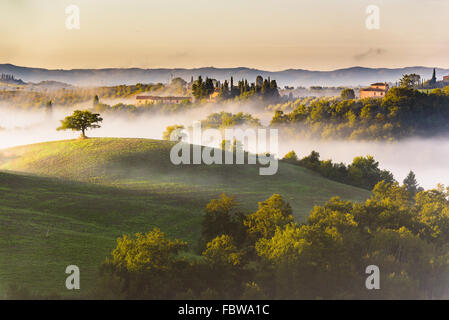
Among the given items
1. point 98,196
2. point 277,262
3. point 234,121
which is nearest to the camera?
point 277,262

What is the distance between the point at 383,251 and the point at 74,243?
25.0 metres

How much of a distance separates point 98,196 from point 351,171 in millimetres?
59664

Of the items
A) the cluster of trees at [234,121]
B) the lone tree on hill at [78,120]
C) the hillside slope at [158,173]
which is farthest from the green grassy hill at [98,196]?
the cluster of trees at [234,121]

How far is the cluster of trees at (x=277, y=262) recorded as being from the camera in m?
33.6

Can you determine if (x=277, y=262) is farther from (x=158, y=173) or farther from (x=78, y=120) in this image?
(x=78, y=120)

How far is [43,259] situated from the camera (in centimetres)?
3803

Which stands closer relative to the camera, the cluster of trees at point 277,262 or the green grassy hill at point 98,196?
the cluster of trees at point 277,262

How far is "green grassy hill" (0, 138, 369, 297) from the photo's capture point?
128 ft

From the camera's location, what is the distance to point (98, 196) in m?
64.6

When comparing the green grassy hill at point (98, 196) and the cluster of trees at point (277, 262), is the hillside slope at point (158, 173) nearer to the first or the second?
the green grassy hill at point (98, 196)

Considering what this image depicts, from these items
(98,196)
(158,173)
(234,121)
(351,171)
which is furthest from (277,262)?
(234,121)

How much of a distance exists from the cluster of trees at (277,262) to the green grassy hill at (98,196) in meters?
4.12
